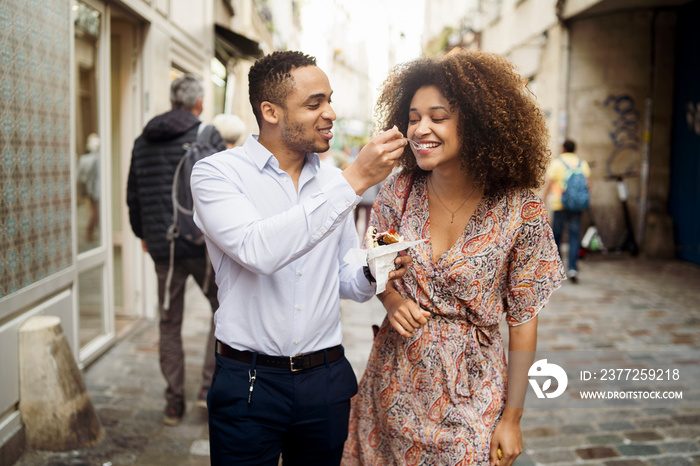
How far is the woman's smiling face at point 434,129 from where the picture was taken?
2.03 metres

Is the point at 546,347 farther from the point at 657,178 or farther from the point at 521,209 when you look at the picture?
the point at 657,178

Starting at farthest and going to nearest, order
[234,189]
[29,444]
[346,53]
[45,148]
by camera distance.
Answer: [346,53], [45,148], [29,444], [234,189]

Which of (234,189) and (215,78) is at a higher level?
(215,78)

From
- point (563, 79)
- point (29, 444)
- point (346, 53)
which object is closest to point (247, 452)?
point (29, 444)

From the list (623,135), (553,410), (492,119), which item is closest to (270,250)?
(492,119)

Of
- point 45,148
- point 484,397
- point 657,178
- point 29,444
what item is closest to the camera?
point 484,397

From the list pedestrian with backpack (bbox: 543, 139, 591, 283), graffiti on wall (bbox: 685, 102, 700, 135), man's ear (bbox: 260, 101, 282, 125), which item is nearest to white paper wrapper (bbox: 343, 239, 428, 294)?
man's ear (bbox: 260, 101, 282, 125)

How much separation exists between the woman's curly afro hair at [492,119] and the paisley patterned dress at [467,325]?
81 millimetres

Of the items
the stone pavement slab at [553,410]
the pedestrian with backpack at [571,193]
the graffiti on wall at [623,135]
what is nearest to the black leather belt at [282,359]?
the stone pavement slab at [553,410]

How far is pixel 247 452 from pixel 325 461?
0.97 feet

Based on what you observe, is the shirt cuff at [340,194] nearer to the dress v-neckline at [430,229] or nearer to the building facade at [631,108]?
the dress v-neckline at [430,229]

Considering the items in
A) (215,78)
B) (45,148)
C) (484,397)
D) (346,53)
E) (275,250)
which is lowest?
(484,397)

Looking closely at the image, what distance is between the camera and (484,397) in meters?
2.02

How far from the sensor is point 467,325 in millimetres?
2021
